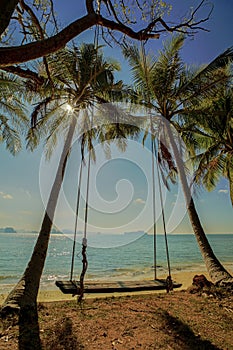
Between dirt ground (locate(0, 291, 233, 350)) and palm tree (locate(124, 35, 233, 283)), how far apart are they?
2680 mm

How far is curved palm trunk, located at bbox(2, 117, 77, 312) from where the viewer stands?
4059 millimetres

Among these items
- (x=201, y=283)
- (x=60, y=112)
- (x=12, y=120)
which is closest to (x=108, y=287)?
(x=201, y=283)

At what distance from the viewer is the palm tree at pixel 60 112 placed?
4441 mm

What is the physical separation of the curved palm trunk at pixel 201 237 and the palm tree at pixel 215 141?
4.46ft

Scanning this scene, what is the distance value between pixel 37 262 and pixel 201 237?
3.76 metres

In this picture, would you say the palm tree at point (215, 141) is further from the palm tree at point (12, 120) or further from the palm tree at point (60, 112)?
the palm tree at point (12, 120)

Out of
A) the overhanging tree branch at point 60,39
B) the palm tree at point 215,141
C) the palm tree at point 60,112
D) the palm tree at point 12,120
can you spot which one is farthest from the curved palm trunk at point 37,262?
the palm tree at point 215,141

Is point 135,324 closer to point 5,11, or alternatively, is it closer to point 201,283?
point 201,283

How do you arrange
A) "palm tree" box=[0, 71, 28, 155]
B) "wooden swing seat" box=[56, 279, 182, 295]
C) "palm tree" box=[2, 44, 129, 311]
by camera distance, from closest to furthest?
"wooden swing seat" box=[56, 279, 182, 295] → "palm tree" box=[2, 44, 129, 311] → "palm tree" box=[0, 71, 28, 155]

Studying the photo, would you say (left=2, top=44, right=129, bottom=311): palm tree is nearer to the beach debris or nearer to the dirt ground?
the dirt ground

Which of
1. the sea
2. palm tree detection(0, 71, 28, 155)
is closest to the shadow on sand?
the sea

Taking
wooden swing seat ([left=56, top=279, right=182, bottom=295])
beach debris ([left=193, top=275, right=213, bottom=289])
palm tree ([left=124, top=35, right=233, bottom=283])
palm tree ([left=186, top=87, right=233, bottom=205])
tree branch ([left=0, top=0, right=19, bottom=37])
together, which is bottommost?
beach debris ([left=193, top=275, right=213, bottom=289])

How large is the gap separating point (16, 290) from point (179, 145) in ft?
17.6

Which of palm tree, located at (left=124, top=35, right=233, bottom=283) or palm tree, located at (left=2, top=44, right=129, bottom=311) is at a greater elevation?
palm tree, located at (left=124, top=35, right=233, bottom=283)
